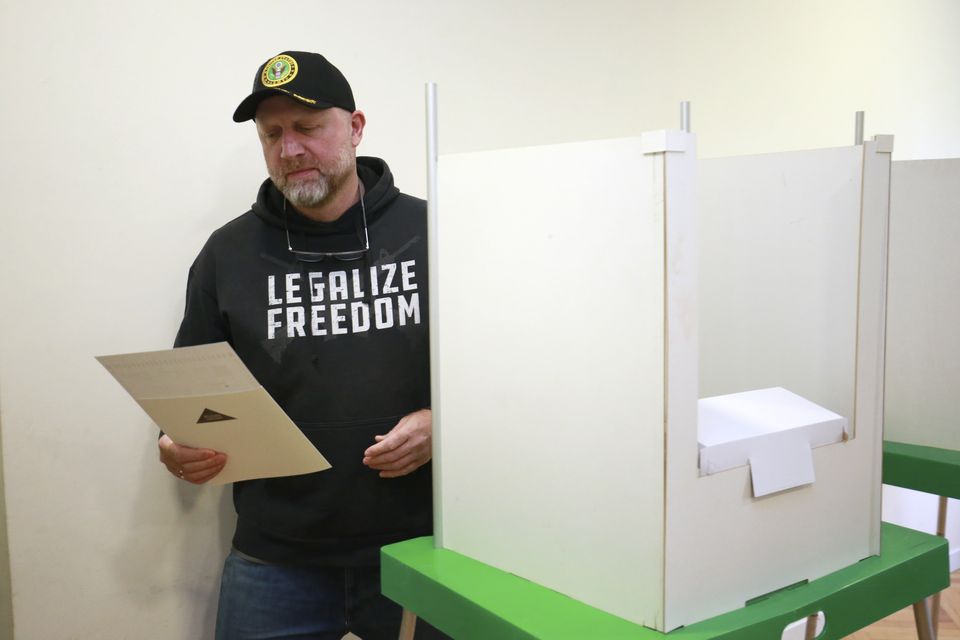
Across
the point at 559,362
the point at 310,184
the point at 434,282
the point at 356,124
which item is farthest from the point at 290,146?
the point at 559,362

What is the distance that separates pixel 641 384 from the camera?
0.80 meters

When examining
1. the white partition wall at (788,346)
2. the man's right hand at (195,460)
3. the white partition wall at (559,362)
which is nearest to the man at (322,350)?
the man's right hand at (195,460)

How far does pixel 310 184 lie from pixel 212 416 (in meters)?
0.47

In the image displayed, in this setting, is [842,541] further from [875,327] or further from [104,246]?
[104,246]

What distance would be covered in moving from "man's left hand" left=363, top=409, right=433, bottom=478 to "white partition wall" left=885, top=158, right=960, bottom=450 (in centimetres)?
97

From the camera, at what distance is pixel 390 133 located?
5.71 feet

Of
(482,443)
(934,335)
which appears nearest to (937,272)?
(934,335)

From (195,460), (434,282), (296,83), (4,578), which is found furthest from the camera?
(4,578)

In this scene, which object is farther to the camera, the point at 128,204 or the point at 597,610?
the point at 128,204

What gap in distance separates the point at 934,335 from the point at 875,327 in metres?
0.73

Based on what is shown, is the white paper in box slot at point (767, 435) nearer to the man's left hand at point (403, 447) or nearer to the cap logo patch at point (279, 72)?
the man's left hand at point (403, 447)

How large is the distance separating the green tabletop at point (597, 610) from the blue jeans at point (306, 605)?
1.33 ft

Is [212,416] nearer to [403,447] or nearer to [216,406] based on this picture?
[216,406]

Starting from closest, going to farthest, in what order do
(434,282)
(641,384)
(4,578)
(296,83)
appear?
(641,384) < (434,282) < (296,83) < (4,578)
